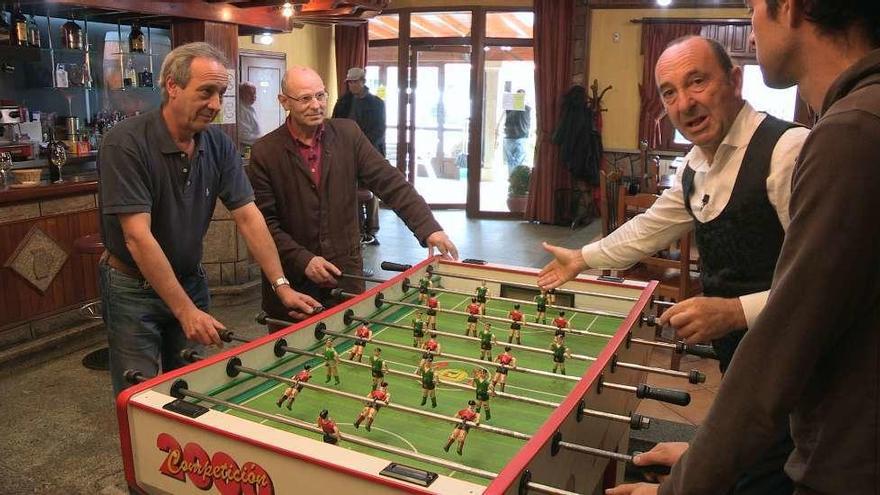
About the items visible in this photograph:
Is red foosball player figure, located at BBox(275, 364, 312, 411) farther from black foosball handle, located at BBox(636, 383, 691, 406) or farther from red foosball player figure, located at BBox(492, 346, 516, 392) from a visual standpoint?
black foosball handle, located at BBox(636, 383, 691, 406)

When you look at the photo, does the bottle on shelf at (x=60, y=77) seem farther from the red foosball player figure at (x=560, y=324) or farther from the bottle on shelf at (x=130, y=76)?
the red foosball player figure at (x=560, y=324)

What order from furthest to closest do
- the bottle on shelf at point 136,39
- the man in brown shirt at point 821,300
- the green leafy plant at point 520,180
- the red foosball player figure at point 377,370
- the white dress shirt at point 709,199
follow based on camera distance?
the green leafy plant at point 520,180 < the bottle on shelf at point 136,39 < the red foosball player figure at point 377,370 < the white dress shirt at point 709,199 < the man in brown shirt at point 821,300

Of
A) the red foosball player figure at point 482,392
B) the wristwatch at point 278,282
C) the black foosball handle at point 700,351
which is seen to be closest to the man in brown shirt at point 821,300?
the red foosball player figure at point 482,392

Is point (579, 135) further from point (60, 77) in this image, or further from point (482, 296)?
point (482, 296)

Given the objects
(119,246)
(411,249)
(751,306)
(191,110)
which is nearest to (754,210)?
(751,306)

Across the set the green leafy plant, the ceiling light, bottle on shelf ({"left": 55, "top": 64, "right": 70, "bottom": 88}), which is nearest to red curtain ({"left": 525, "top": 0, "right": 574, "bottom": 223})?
the green leafy plant

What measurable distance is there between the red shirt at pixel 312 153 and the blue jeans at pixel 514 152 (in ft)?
21.2

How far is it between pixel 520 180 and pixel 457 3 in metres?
2.35

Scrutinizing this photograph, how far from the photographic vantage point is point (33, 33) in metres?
5.07

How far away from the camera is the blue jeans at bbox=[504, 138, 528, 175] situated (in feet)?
30.5

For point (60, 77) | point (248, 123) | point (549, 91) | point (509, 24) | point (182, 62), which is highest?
point (509, 24)

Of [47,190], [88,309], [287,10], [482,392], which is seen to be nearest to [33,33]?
[47,190]

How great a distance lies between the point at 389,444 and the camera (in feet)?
5.31

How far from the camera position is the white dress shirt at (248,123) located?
325 inches
